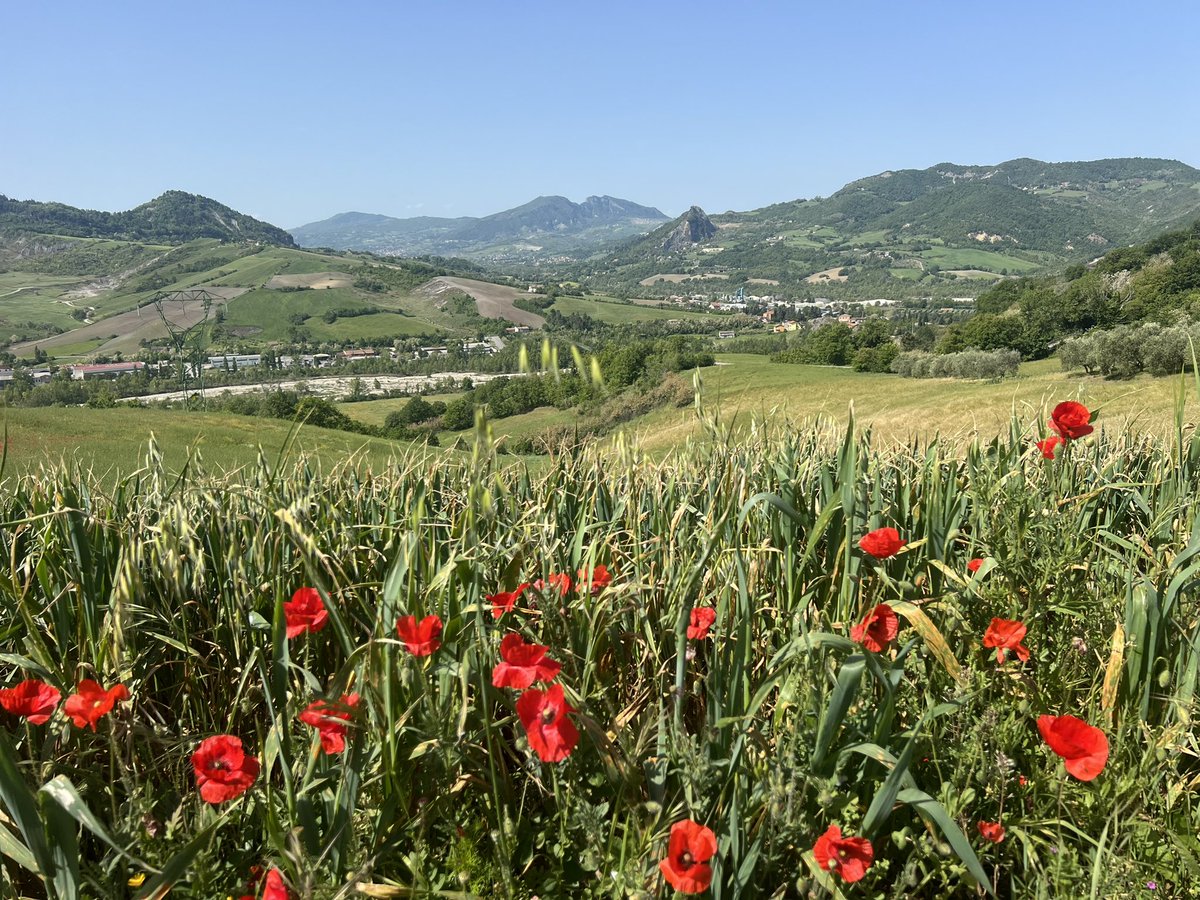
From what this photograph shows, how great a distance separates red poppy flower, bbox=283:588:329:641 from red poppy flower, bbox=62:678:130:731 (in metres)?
0.38

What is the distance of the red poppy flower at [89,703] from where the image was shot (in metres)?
1.57

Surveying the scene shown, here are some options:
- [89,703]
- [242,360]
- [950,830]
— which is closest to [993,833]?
[950,830]

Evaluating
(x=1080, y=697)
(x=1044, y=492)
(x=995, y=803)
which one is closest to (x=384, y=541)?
(x=995, y=803)

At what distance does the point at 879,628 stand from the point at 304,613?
156 cm

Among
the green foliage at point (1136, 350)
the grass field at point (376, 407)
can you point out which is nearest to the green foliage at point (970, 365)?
the green foliage at point (1136, 350)

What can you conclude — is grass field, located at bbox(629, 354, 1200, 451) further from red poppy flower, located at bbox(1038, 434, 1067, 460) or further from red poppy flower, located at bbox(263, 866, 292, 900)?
red poppy flower, located at bbox(263, 866, 292, 900)

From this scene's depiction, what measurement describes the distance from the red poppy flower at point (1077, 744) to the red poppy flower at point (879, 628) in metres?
0.43

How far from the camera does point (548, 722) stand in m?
1.46

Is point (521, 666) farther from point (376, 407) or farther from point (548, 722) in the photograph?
point (376, 407)

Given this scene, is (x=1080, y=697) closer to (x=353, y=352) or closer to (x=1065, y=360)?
(x=1065, y=360)

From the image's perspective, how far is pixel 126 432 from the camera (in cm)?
2281

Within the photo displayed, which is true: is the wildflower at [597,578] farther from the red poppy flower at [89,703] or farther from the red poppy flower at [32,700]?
the red poppy flower at [32,700]

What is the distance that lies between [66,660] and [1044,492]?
3.64 metres

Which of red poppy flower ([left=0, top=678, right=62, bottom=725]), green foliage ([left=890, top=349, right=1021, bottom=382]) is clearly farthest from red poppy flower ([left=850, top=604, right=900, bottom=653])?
green foliage ([left=890, top=349, right=1021, bottom=382])
